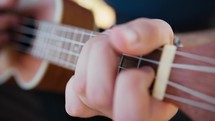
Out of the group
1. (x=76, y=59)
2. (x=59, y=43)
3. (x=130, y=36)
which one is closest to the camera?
(x=130, y=36)

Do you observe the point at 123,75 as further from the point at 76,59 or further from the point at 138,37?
the point at 76,59

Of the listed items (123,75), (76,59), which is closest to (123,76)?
(123,75)

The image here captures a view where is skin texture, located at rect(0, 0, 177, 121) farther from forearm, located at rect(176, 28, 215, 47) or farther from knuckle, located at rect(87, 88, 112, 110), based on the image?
forearm, located at rect(176, 28, 215, 47)

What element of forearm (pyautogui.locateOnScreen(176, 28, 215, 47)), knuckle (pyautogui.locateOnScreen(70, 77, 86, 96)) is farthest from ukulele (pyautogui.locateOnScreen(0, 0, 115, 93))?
knuckle (pyautogui.locateOnScreen(70, 77, 86, 96))

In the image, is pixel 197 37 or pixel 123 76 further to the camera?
pixel 197 37

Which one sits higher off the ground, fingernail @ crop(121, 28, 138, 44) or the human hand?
fingernail @ crop(121, 28, 138, 44)

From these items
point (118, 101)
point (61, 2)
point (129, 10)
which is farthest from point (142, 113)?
point (61, 2)

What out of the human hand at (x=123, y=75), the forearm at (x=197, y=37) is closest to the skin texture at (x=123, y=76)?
the human hand at (x=123, y=75)
